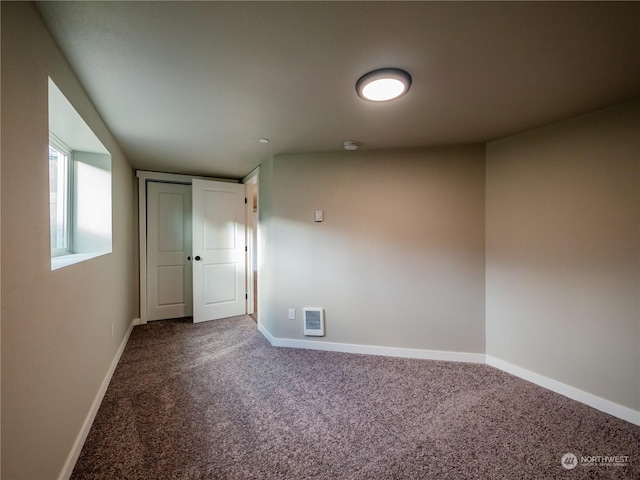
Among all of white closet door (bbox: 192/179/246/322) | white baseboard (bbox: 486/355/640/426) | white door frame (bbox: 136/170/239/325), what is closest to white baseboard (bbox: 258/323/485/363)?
white baseboard (bbox: 486/355/640/426)

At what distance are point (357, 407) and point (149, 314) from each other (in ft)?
10.9

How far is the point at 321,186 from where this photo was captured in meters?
2.89

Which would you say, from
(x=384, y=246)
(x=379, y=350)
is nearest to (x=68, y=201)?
(x=384, y=246)

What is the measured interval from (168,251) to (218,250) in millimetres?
762

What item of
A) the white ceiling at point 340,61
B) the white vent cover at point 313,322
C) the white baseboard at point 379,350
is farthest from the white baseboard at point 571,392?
the white ceiling at point 340,61

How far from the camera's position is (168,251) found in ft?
12.8

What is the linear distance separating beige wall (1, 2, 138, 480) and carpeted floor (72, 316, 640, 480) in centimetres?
43

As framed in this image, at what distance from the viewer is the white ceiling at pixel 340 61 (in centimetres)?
108

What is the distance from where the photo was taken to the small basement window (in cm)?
187

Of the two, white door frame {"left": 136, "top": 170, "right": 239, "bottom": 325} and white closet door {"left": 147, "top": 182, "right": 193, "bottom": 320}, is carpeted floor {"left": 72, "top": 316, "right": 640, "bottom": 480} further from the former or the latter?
white closet door {"left": 147, "top": 182, "right": 193, "bottom": 320}

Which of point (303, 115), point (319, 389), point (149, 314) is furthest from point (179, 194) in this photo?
point (319, 389)

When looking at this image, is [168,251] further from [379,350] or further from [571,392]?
[571,392]

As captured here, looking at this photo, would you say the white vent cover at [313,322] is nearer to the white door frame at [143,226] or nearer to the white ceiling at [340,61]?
the white ceiling at [340,61]

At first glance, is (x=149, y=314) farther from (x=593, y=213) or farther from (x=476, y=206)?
(x=593, y=213)
